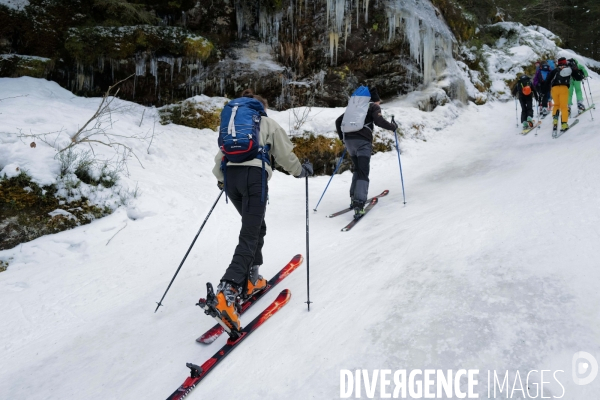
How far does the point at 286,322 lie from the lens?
310 centimetres

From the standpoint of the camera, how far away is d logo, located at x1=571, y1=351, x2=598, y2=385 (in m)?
1.99

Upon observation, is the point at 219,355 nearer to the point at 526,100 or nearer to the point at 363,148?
the point at 363,148

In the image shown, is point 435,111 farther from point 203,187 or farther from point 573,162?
point 203,187

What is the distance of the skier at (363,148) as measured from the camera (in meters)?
6.09

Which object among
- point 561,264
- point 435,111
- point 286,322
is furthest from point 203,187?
point 435,111

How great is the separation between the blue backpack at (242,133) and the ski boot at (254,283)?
84cm

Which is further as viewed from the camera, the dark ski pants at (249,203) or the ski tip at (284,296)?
the ski tip at (284,296)

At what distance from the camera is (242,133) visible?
10.6 ft

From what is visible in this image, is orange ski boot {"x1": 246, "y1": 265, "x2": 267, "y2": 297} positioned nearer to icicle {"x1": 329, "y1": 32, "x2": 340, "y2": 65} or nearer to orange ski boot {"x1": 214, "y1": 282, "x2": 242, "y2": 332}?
orange ski boot {"x1": 214, "y1": 282, "x2": 242, "y2": 332}

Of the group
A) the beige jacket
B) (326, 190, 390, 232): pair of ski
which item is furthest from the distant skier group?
the beige jacket

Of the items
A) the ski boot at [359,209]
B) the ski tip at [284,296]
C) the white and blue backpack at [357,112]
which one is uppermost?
the white and blue backpack at [357,112]

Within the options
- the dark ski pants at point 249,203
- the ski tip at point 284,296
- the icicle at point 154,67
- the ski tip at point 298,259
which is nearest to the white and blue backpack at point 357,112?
the ski tip at point 298,259

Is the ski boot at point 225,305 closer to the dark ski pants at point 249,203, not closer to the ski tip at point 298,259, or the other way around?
the dark ski pants at point 249,203

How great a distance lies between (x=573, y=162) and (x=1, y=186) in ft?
28.5
